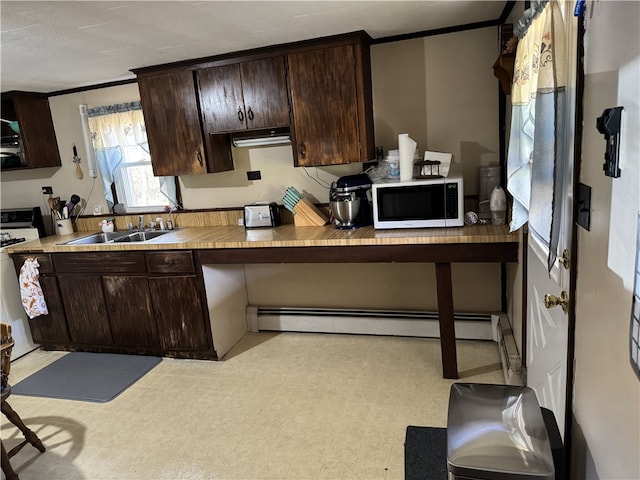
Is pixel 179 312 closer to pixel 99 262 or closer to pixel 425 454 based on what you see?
pixel 99 262

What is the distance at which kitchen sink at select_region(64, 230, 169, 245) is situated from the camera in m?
3.60

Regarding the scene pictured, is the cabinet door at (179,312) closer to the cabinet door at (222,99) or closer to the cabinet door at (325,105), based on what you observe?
the cabinet door at (222,99)

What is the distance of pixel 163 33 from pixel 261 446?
230cm

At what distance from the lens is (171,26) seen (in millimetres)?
2301

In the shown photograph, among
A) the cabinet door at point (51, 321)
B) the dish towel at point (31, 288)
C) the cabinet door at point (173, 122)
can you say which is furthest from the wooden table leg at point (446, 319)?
the dish towel at point (31, 288)

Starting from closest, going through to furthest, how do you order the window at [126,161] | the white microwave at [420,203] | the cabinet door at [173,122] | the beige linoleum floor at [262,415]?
the beige linoleum floor at [262,415], the white microwave at [420,203], the cabinet door at [173,122], the window at [126,161]

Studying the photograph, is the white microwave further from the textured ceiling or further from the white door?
the textured ceiling

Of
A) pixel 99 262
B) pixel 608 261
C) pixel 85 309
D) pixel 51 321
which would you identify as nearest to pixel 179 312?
pixel 99 262

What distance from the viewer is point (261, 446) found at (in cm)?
221

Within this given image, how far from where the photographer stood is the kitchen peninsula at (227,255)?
2490 millimetres

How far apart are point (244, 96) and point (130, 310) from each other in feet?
5.82

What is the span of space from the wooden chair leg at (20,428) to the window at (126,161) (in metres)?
1.94

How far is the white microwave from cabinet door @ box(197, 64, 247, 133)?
114 cm

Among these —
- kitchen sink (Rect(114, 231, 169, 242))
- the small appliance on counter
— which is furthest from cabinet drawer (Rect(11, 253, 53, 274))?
the small appliance on counter
